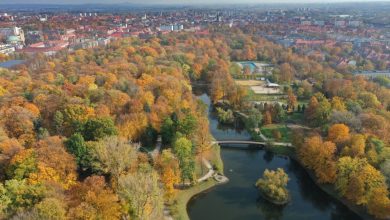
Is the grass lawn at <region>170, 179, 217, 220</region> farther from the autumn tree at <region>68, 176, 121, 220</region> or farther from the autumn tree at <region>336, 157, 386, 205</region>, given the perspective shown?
the autumn tree at <region>336, 157, 386, 205</region>

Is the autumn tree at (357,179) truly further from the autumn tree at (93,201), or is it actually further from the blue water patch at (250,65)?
the blue water patch at (250,65)

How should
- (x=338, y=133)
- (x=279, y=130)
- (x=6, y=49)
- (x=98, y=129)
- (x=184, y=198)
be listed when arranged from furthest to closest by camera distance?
(x=6, y=49) < (x=279, y=130) < (x=338, y=133) < (x=98, y=129) < (x=184, y=198)

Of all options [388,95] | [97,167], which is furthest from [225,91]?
[97,167]

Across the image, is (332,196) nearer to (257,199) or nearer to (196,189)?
(257,199)

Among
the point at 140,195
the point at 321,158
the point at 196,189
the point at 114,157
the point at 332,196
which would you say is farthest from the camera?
the point at 321,158

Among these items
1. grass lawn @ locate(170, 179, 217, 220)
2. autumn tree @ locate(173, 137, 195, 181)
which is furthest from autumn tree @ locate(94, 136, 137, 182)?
grass lawn @ locate(170, 179, 217, 220)

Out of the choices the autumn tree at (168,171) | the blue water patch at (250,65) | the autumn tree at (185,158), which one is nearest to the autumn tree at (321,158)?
the autumn tree at (185,158)

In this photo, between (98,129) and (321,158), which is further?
(98,129)

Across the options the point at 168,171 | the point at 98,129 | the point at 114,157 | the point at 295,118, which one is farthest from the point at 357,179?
the point at 98,129
